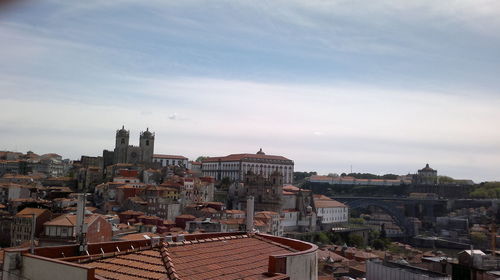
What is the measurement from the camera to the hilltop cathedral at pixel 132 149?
61281mm

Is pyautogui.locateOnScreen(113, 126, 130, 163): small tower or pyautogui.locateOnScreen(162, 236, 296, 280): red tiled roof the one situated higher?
pyautogui.locateOnScreen(113, 126, 130, 163): small tower

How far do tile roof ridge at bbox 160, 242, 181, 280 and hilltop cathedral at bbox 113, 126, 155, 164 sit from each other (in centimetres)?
5477

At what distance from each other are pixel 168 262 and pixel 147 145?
5761 centimetres

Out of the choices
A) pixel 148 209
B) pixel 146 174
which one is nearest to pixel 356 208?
pixel 146 174

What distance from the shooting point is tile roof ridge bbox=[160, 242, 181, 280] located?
5891 mm

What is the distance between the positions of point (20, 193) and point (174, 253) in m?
38.2

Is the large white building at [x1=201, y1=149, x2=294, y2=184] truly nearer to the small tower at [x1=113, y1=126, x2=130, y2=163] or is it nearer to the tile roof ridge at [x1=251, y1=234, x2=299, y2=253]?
the small tower at [x1=113, y1=126, x2=130, y2=163]

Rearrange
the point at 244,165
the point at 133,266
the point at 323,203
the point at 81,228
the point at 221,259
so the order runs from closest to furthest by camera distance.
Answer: the point at 133,266 < the point at 221,259 < the point at 81,228 < the point at 323,203 < the point at 244,165

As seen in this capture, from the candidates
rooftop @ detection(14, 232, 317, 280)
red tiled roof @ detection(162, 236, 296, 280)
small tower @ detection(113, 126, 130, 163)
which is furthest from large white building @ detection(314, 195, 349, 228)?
rooftop @ detection(14, 232, 317, 280)

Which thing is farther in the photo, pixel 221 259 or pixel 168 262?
pixel 221 259

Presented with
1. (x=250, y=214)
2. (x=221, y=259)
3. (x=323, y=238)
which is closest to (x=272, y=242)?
(x=250, y=214)

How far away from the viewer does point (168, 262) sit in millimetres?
6398

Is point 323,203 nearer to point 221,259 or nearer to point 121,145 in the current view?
point 121,145

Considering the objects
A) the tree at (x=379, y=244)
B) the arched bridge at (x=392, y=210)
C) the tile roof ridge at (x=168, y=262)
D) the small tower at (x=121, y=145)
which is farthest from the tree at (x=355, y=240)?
the tile roof ridge at (x=168, y=262)
